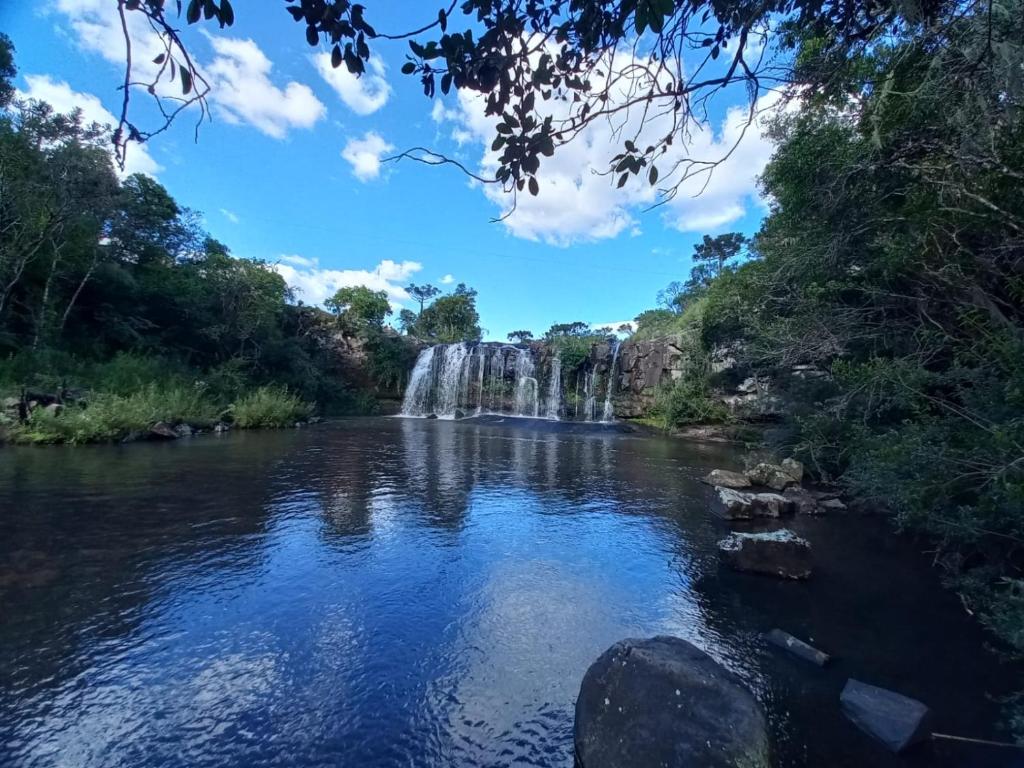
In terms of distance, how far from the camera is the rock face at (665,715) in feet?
7.42

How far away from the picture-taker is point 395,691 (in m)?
3.07

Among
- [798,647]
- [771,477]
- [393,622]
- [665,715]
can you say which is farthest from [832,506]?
[393,622]

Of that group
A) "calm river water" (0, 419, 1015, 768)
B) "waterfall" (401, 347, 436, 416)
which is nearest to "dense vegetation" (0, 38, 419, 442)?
"waterfall" (401, 347, 436, 416)

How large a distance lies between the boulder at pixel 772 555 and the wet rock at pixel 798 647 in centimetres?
139

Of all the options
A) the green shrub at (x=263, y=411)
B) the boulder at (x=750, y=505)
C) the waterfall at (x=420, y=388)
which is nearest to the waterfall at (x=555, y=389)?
the waterfall at (x=420, y=388)

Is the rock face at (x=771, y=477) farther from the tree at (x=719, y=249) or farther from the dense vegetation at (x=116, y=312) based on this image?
the tree at (x=719, y=249)

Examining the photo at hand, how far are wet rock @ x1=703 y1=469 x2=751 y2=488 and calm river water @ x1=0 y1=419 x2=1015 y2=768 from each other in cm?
A: 212

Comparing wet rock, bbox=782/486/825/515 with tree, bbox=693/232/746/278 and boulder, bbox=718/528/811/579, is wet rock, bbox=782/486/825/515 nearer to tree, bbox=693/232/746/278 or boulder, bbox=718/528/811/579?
boulder, bbox=718/528/811/579

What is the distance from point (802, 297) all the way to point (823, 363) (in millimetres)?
1366

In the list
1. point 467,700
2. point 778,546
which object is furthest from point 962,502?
point 467,700

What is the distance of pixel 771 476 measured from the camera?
9.66m

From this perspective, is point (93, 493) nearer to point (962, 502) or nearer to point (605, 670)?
Result: point (605, 670)

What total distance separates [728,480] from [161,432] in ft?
48.2

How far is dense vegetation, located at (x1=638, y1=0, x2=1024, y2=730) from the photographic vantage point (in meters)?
3.85
